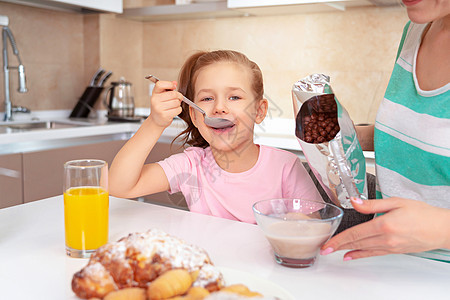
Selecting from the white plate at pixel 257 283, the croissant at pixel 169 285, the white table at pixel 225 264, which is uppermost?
the croissant at pixel 169 285

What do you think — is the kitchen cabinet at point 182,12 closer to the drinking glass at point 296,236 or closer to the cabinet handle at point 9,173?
the cabinet handle at point 9,173

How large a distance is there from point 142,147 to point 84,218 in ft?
1.23

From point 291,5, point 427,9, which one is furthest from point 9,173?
point 427,9

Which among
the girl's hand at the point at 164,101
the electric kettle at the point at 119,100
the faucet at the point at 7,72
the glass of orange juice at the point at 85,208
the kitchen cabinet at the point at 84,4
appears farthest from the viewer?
the electric kettle at the point at 119,100

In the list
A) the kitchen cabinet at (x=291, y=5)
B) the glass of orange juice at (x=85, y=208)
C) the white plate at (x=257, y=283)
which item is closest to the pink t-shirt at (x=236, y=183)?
the glass of orange juice at (x=85, y=208)

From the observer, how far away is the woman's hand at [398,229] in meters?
0.64

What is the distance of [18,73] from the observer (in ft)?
8.55

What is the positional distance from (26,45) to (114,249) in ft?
8.23

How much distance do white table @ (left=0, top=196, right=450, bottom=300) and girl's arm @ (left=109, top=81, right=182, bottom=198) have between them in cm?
16

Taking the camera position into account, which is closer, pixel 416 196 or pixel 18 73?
pixel 416 196

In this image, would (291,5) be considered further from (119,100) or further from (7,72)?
(7,72)

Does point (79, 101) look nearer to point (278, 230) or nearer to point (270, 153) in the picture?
point (270, 153)

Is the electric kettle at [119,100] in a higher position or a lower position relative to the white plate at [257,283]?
higher

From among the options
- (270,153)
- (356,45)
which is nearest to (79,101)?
(356,45)
